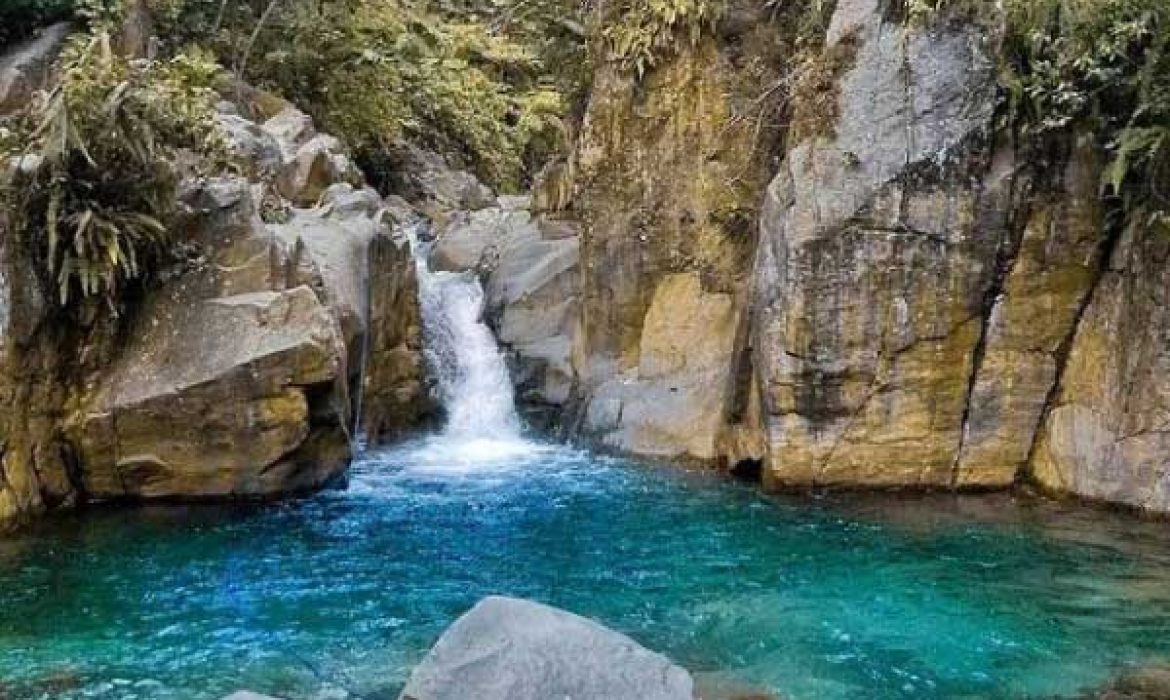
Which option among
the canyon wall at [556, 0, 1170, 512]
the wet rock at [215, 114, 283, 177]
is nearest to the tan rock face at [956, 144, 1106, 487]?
the canyon wall at [556, 0, 1170, 512]

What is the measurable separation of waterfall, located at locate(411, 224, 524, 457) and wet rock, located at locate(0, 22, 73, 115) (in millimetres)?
6240

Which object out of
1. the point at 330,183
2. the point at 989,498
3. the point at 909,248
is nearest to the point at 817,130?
the point at 909,248

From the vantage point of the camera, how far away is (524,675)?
5.27m

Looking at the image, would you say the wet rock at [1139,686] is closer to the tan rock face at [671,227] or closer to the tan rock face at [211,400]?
the tan rock face at [671,227]

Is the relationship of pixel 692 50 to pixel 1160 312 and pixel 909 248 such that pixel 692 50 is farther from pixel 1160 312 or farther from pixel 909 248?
pixel 1160 312

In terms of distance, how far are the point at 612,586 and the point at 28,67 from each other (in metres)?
12.9

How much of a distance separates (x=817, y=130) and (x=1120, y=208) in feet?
10.0

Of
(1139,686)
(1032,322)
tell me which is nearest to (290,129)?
(1032,322)

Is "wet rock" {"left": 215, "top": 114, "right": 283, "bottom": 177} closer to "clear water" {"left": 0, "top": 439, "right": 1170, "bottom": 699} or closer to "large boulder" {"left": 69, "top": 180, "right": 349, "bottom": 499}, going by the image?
"large boulder" {"left": 69, "top": 180, "right": 349, "bottom": 499}

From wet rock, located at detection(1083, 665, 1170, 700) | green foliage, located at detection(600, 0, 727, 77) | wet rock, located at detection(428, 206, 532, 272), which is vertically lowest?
wet rock, located at detection(1083, 665, 1170, 700)

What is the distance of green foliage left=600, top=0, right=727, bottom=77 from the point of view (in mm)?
14547

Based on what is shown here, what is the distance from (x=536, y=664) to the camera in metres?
5.31

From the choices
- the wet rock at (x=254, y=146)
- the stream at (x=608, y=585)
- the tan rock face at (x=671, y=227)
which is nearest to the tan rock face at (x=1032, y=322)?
the stream at (x=608, y=585)

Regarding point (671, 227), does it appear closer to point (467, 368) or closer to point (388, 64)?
point (467, 368)
